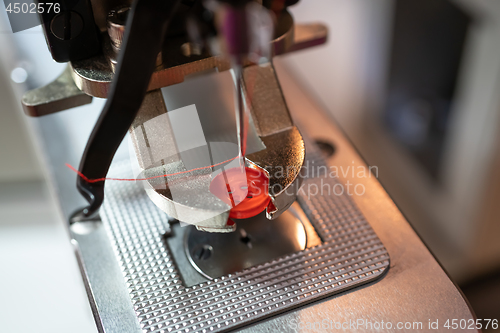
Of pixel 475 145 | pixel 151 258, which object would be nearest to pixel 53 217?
pixel 151 258

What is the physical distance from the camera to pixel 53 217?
848mm

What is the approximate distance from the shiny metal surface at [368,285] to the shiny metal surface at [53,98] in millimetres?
133

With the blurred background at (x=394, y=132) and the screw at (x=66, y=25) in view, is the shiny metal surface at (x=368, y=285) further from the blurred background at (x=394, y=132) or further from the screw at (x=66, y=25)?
the screw at (x=66, y=25)

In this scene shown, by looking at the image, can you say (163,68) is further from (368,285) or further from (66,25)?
(368,285)

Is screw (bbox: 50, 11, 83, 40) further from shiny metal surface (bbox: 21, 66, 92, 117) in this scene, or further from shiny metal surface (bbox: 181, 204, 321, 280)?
shiny metal surface (bbox: 181, 204, 321, 280)

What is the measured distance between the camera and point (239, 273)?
0.61 metres

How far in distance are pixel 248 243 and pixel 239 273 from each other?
0.06 m

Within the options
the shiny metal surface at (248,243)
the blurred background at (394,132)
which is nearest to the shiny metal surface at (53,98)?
the blurred background at (394,132)

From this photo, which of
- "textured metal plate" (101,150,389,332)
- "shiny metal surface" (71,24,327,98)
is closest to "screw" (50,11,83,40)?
"shiny metal surface" (71,24,327,98)

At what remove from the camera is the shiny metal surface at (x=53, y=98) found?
0.64 metres

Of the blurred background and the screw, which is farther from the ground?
the screw

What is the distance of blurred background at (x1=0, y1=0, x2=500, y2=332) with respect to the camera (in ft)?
2.29

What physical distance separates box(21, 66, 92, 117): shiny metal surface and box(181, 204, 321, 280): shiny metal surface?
23cm

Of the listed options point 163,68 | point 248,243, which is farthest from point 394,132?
point 163,68
